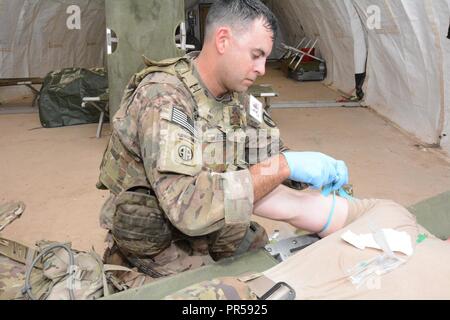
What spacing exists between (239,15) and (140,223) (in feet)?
2.21

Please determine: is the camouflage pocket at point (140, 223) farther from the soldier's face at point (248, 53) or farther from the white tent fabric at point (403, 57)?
the white tent fabric at point (403, 57)

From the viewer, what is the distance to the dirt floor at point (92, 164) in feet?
8.29

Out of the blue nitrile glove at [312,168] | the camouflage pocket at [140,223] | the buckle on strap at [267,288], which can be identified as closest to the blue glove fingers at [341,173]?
the blue nitrile glove at [312,168]

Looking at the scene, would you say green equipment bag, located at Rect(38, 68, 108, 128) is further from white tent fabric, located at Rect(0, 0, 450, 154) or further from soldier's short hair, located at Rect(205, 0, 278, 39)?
soldier's short hair, located at Rect(205, 0, 278, 39)

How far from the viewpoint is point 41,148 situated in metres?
3.88

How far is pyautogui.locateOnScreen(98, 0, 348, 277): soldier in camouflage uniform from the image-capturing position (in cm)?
106

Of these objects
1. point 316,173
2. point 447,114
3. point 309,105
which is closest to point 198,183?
point 316,173

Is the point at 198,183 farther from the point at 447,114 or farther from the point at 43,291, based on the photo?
the point at 447,114

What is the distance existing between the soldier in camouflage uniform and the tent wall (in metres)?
4.84

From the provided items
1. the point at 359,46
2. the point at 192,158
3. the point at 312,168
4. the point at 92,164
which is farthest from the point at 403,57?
the point at 192,158

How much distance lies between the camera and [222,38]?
4.12ft

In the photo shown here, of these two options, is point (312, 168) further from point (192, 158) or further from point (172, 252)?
point (172, 252)

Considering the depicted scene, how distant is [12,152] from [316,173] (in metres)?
3.31

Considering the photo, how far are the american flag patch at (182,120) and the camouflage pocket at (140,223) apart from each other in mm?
239
